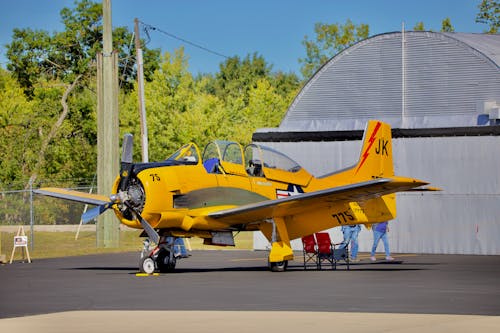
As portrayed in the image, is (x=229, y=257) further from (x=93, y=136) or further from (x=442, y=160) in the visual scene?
(x=93, y=136)

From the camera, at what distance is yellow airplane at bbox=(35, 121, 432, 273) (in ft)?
72.9

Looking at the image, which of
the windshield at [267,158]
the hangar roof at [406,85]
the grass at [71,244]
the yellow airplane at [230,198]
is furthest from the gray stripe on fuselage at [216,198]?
the hangar roof at [406,85]

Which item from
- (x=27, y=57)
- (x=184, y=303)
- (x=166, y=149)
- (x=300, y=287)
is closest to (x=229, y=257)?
(x=300, y=287)

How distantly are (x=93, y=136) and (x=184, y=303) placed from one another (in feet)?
166

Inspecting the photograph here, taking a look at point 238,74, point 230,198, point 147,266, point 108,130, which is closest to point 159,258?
point 147,266

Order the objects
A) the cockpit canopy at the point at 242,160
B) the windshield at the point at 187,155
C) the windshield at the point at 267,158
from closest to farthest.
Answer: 1. the windshield at the point at 187,155
2. the cockpit canopy at the point at 242,160
3. the windshield at the point at 267,158

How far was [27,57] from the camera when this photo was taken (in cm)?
7088

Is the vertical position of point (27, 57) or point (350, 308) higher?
point (27, 57)

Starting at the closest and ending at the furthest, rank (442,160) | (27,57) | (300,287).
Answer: (300,287) < (442,160) < (27,57)

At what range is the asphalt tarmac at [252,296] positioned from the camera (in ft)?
44.0

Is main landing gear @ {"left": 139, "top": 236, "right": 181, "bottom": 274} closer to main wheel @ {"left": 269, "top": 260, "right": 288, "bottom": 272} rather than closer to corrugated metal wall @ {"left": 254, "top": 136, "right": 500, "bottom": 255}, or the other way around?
main wheel @ {"left": 269, "top": 260, "right": 288, "bottom": 272}

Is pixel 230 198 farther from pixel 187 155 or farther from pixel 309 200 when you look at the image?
pixel 309 200

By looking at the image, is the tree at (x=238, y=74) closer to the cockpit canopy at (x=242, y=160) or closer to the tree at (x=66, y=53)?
the tree at (x=66, y=53)

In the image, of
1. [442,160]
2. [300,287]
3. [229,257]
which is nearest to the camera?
[300,287]
